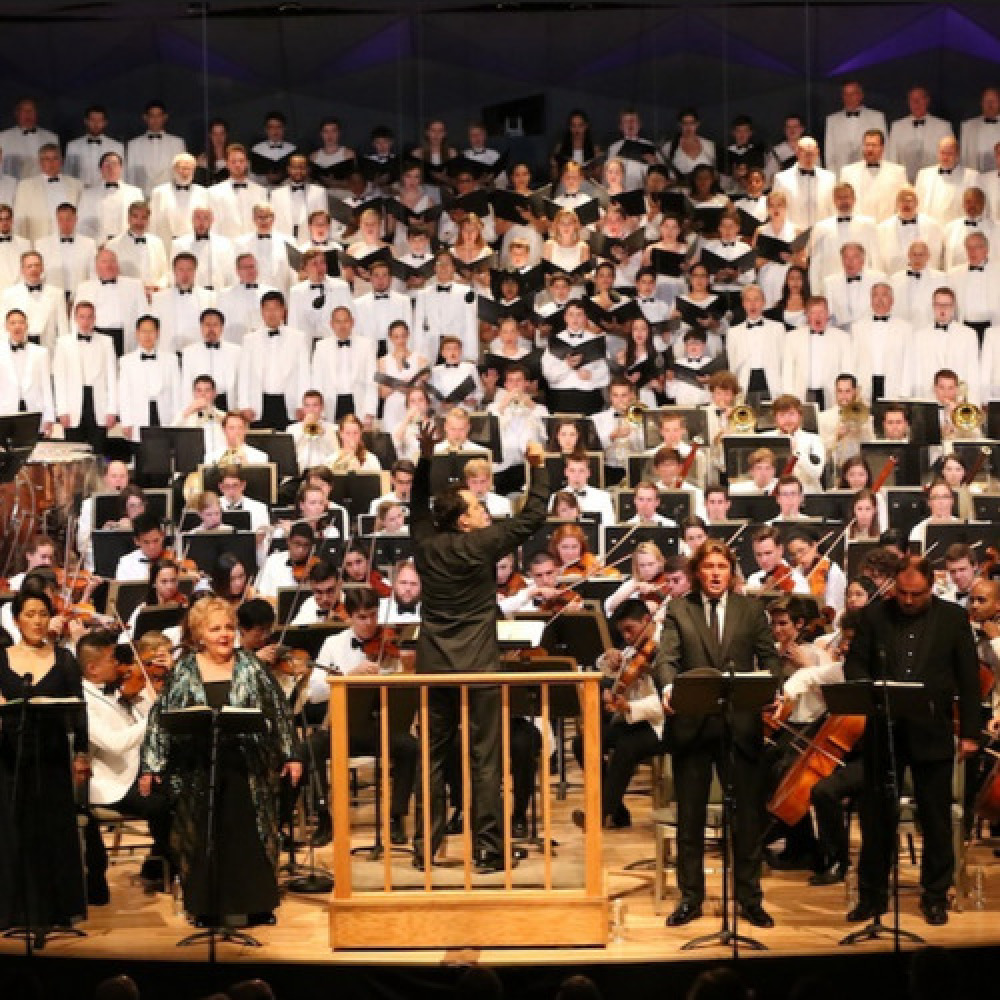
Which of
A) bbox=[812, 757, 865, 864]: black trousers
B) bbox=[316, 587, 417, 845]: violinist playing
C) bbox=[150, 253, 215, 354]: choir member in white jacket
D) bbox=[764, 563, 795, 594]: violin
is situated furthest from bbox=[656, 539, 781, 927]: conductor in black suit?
bbox=[150, 253, 215, 354]: choir member in white jacket

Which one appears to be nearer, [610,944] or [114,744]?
[610,944]

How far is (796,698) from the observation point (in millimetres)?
7344

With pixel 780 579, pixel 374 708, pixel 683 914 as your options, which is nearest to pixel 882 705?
pixel 683 914

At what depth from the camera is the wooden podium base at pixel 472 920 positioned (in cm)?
620

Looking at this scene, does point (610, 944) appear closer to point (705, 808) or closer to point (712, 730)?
point (705, 808)

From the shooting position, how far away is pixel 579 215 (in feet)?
46.2

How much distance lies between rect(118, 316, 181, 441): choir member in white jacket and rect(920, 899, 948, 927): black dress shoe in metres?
7.49

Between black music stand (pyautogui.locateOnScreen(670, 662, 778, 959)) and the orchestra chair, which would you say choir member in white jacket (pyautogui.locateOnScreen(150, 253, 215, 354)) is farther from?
black music stand (pyautogui.locateOnScreen(670, 662, 778, 959))

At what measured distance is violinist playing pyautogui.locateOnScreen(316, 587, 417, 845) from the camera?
25.0 ft

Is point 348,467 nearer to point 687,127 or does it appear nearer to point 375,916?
point 687,127

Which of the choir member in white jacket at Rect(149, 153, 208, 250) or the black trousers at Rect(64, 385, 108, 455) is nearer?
the black trousers at Rect(64, 385, 108, 455)

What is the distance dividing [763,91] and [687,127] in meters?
1.23

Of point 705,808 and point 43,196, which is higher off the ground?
point 43,196

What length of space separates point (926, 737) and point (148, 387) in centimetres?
750
